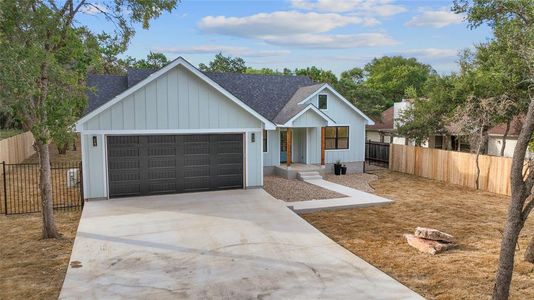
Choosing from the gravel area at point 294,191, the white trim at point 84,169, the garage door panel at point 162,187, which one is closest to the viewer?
the white trim at point 84,169

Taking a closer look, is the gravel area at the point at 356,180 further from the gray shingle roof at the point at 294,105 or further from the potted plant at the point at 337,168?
the gray shingle roof at the point at 294,105

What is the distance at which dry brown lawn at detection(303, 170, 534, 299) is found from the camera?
7.29 meters

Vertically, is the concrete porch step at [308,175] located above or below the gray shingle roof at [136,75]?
below

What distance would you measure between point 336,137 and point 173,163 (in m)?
10.1

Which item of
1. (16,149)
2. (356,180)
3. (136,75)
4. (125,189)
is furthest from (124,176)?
(16,149)

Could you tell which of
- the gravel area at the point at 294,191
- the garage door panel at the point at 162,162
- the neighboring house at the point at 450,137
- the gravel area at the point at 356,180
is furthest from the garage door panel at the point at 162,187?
the neighboring house at the point at 450,137

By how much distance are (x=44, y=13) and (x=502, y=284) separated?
34.2 ft

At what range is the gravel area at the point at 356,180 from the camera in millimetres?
16875

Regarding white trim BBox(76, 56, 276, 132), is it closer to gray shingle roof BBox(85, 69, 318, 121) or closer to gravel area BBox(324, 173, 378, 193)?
gray shingle roof BBox(85, 69, 318, 121)

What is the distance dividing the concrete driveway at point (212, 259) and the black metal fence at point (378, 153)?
12988 mm

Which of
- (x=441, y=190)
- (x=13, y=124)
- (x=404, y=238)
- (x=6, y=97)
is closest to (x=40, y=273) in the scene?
(x=6, y=97)

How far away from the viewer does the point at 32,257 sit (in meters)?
8.58

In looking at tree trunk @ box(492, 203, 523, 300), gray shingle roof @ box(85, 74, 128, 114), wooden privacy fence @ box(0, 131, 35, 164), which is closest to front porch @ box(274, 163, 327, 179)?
gray shingle roof @ box(85, 74, 128, 114)

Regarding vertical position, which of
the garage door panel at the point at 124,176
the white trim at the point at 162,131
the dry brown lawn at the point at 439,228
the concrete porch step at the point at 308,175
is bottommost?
the dry brown lawn at the point at 439,228
